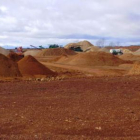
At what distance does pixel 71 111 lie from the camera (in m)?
11.4

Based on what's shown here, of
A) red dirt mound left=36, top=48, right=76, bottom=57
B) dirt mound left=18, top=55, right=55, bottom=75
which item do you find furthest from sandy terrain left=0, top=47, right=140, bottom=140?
red dirt mound left=36, top=48, right=76, bottom=57

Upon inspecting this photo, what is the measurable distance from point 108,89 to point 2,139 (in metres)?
9.39

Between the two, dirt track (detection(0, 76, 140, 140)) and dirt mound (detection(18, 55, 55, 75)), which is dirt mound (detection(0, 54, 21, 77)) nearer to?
dirt mound (detection(18, 55, 55, 75))

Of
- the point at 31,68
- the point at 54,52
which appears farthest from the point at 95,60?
the point at 54,52

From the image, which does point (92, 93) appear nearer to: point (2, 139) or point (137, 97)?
point (137, 97)

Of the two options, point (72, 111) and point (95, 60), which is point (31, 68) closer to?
point (72, 111)

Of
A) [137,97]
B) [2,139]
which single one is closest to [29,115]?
[2,139]

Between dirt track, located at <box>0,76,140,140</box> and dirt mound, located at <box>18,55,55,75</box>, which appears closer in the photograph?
dirt track, located at <box>0,76,140,140</box>

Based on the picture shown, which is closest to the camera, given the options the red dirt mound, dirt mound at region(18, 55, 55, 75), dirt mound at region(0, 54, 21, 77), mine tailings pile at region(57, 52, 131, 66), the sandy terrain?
the sandy terrain

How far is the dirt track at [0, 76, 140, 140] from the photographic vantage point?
8633 mm

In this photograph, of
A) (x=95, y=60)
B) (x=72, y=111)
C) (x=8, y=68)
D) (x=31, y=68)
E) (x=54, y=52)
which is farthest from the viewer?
(x=54, y=52)

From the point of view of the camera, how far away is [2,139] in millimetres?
7668

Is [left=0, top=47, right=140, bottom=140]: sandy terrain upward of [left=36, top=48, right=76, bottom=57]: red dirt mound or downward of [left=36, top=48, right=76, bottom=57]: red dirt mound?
downward

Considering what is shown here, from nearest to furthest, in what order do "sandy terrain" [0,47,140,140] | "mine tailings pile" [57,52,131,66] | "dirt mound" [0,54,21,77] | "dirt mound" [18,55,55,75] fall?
1. "sandy terrain" [0,47,140,140]
2. "dirt mound" [0,54,21,77]
3. "dirt mound" [18,55,55,75]
4. "mine tailings pile" [57,52,131,66]
